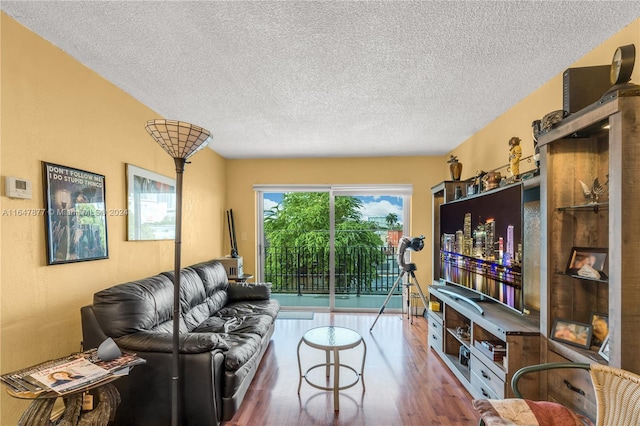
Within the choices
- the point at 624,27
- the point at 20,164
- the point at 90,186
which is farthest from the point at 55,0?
the point at 624,27

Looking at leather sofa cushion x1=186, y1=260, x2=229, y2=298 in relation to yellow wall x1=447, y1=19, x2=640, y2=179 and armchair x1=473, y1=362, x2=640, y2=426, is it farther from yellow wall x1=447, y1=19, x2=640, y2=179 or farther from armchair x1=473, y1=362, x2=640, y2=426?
yellow wall x1=447, y1=19, x2=640, y2=179

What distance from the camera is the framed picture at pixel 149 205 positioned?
262 centimetres

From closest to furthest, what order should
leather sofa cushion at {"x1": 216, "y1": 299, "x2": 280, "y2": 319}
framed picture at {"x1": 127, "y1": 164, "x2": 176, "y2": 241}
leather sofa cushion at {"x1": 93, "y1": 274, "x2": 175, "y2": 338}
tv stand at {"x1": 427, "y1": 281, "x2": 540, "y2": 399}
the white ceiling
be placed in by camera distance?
the white ceiling < tv stand at {"x1": 427, "y1": 281, "x2": 540, "y2": 399} < leather sofa cushion at {"x1": 93, "y1": 274, "x2": 175, "y2": 338} < framed picture at {"x1": 127, "y1": 164, "x2": 176, "y2": 241} < leather sofa cushion at {"x1": 216, "y1": 299, "x2": 280, "y2": 319}

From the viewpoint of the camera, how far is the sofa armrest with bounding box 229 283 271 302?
3.68 m

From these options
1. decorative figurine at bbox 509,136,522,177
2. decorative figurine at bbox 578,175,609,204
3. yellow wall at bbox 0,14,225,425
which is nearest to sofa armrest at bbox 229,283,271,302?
yellow wall at bbox 0,14,225,425

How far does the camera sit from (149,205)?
9.47 feet

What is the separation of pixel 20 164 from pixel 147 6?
3.76 feet

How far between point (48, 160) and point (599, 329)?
3340 mm

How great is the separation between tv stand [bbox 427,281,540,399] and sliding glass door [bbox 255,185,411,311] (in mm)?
1750

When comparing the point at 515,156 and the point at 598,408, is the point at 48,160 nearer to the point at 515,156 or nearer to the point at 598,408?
the point at 598,408

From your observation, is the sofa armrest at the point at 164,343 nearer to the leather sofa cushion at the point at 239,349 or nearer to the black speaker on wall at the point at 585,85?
the leather sofa cushion at the point at 239,349

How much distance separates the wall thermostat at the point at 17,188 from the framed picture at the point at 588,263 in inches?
123

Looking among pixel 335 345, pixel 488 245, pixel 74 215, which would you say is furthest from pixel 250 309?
pixel 488 245

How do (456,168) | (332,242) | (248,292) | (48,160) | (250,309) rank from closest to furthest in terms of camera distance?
(48,160), (250,309), (456,168), (248,292), (332,242)
